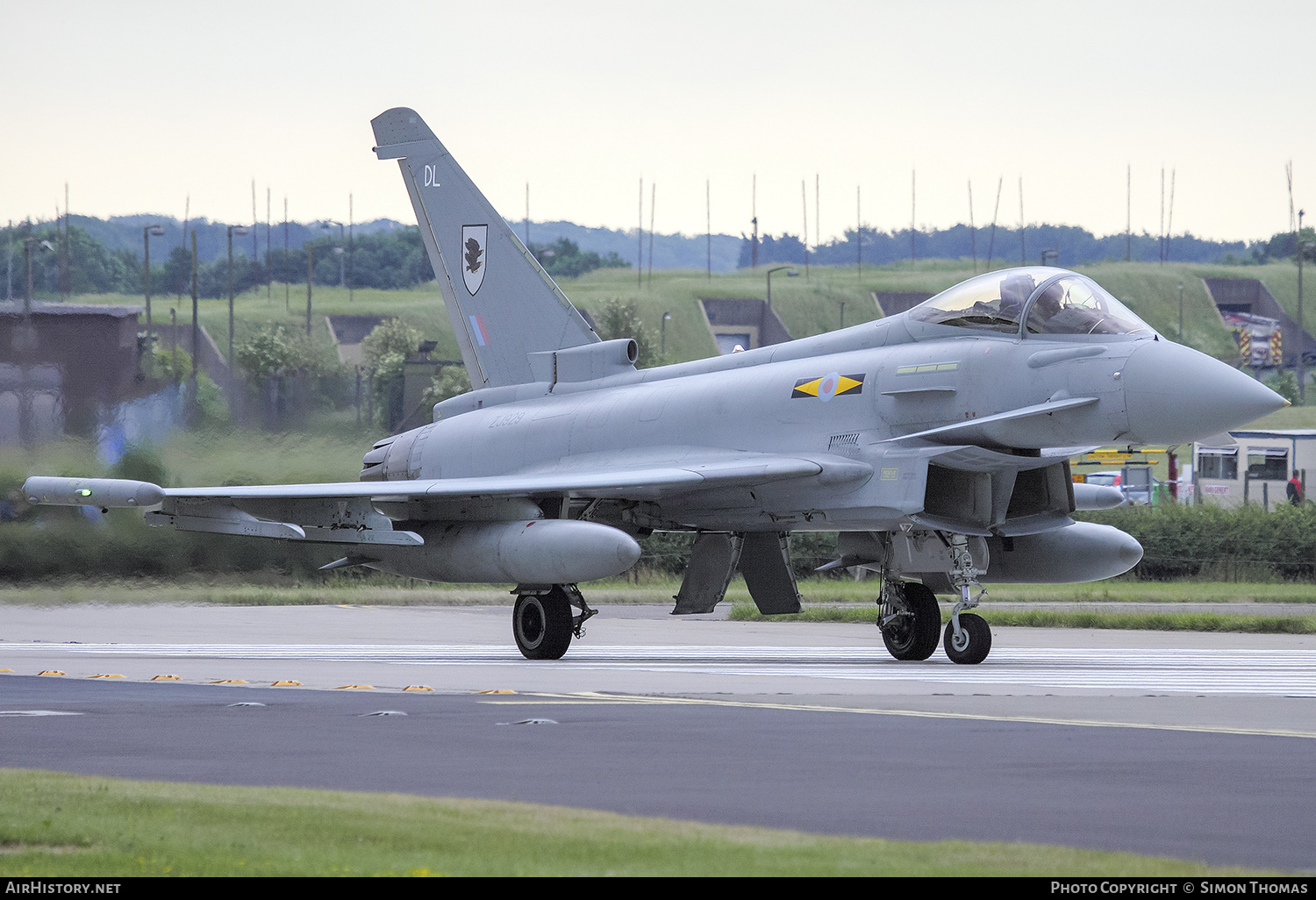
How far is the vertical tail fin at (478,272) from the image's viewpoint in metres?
19.5

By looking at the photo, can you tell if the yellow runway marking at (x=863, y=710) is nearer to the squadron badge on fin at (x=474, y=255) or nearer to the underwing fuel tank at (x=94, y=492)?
the underwing fuel tank at (x=94, y=492)

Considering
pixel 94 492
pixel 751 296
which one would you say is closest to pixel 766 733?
pixel 94 492

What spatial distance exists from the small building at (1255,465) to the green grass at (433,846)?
1643 inches

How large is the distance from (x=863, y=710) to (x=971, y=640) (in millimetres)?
4724

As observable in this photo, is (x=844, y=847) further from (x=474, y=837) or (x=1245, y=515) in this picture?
(x=1245, y=515)

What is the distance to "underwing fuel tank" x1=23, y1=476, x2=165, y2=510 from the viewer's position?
1585cm

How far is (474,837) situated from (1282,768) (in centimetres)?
394

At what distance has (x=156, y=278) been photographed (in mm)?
129625

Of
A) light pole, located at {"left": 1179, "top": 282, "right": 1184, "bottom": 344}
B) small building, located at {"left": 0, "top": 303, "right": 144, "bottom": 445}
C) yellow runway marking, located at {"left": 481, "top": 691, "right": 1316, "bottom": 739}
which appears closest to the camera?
yellow runway marking, located at {"left": 481, "top": 691, "right": 1316, "bottom": 739}

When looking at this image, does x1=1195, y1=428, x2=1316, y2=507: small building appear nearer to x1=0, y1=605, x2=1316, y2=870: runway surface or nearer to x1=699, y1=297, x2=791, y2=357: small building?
x1=0, y1=605, x2=1316, y2=870: runway surface

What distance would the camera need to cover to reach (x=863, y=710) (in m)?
10.4

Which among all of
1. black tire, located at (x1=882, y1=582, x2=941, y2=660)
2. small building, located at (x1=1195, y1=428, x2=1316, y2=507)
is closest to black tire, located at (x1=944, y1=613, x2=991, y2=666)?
black tire, located at (x1=882, y1=582, x2=941, y2=660)

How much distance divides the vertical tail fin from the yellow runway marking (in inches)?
328

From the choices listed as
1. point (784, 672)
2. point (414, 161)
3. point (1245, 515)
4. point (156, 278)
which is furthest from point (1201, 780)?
point (156, 278)
